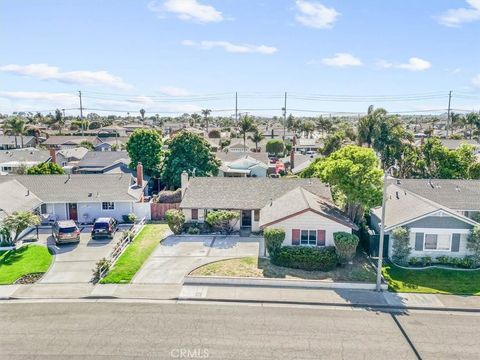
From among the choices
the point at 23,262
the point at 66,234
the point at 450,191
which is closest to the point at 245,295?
the point at 23,262

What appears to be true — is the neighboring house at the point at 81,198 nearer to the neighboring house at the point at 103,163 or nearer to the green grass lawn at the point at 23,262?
the green grass lawn at the point at 23,262

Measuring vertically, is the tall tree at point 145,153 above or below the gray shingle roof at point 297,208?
above

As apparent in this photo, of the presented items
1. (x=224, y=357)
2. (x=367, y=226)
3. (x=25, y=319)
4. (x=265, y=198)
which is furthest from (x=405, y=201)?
(x=25, y=319)

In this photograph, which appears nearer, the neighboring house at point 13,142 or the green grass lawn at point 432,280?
the green grass lawn at point 432,280

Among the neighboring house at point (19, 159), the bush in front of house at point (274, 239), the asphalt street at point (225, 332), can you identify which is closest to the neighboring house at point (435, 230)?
the asphalt street at point (225, 332)

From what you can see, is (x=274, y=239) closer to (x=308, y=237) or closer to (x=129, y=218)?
(x=308, y=237)
